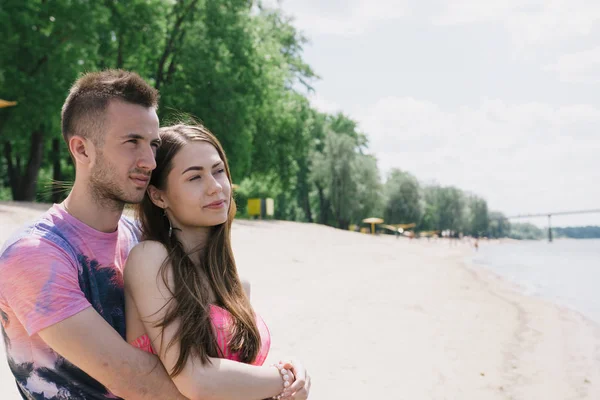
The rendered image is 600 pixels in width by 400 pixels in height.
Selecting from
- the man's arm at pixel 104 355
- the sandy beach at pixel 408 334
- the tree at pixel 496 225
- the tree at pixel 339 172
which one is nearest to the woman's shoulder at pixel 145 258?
the man's arm at pixel 104 355

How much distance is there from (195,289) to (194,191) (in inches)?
17.5

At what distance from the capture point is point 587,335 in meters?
12.3

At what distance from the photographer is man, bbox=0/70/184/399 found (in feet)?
6.02

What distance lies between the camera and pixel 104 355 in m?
1.87

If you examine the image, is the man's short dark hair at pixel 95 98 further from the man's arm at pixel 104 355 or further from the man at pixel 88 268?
the man's arm at pixel 104 355

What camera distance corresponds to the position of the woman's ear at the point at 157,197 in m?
2.42

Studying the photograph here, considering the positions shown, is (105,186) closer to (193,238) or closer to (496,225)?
(193,238)

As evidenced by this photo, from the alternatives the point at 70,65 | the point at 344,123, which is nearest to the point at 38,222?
the point at 70,65

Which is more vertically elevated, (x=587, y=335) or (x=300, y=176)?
(x=300, y=176)

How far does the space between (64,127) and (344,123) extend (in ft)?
182

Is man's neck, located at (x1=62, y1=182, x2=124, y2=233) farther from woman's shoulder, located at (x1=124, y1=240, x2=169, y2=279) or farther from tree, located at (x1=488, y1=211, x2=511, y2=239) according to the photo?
tree, located at (x1=488, y1=211, x2=511, y2=239)

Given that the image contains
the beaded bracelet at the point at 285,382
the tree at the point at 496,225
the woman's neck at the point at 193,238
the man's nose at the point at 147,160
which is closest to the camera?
the man's nose at the point at 147,160

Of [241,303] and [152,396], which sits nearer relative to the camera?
[152,396]

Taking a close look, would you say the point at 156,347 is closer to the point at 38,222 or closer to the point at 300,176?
the point at 38,222
